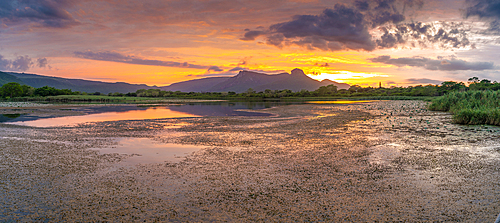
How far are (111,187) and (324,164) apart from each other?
6.52 m

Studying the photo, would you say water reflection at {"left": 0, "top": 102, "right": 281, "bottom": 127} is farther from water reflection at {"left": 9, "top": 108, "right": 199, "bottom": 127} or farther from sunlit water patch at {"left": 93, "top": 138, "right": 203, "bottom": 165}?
sunlit water patch at {"left": 93, "top": 138, "right": 203, "bottom": 165}

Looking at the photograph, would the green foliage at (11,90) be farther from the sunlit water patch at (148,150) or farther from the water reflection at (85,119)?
the sunlit water patch at (148,150)

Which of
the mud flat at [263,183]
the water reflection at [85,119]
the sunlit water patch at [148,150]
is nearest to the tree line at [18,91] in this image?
the water reflection at [85,119]

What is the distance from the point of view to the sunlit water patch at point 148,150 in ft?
32.2

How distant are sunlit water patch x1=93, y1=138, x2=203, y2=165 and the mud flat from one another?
1.33 ft

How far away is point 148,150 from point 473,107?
2911 centimetres

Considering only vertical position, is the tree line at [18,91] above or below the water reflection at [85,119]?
above

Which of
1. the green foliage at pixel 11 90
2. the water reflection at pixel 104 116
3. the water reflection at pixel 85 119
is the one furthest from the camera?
the green foliage at pixel 11 90

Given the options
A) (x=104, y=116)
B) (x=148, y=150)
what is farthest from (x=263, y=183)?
(x=104, y=116)

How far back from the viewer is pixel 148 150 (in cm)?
1148

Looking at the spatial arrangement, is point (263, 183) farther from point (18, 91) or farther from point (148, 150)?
point (18, 91)

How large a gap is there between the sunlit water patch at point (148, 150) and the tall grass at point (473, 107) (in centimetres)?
1925

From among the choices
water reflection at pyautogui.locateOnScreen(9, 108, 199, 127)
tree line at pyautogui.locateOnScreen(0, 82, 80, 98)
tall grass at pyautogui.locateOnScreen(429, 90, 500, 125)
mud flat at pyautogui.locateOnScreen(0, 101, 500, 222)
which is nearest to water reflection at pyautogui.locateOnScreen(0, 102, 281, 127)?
water reflection at pyautogui.locateOnScreen(9, 108, 199, 127)

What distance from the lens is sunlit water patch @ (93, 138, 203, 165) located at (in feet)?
32.2
